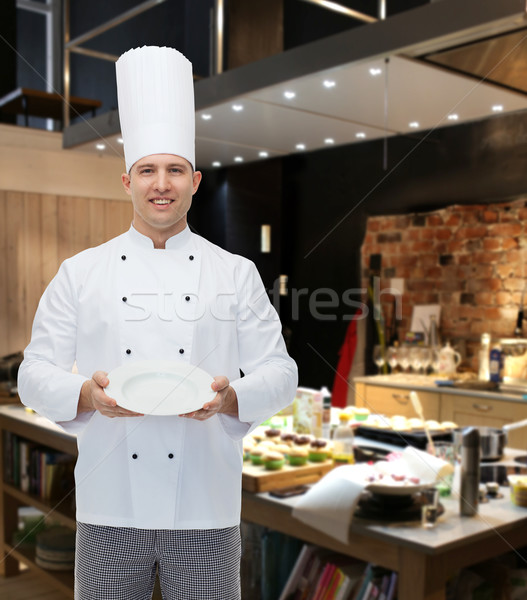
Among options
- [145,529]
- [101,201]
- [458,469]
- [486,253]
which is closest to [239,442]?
[145,529]

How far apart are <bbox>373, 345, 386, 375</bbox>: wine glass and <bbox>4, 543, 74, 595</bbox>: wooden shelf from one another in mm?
1964

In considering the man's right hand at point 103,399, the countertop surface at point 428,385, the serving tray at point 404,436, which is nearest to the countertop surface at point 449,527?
the serving tray at point 404,436

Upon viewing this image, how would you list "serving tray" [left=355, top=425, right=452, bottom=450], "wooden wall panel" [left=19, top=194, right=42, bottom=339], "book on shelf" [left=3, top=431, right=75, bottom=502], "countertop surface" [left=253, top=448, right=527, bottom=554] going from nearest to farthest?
"countertop surface" [left=253, top=448, right=527, bottom=554] < "serving tray" [left=355, top=425, right=452, bottom=450] < "wooden wall panel" [left=19, top=194, right=42, bottom=339] < "book on shelf" [left=3, top=431, right=75, bottom=502]

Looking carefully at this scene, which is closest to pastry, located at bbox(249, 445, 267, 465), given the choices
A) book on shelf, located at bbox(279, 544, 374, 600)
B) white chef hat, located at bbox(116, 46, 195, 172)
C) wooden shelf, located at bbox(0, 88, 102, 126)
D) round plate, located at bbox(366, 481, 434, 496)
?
book on shelf, located at bbox(279, 544, 374, 600)

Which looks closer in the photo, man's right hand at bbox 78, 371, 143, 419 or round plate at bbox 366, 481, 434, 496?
man's right hand at bbox 78, 371, 143, 419

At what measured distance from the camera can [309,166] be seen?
442 cm

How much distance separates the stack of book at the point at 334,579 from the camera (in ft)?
5.65

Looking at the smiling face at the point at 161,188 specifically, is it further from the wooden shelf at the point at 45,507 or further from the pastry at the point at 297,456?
the wooden shelf at the point at 45,507

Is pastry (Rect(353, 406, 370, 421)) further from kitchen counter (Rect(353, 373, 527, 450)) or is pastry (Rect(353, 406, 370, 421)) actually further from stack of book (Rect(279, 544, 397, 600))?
stack of book (Rect(279, 544, 397, 600))

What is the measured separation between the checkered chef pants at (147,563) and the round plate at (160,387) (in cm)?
21

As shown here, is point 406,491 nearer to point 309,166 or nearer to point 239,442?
point 239,442

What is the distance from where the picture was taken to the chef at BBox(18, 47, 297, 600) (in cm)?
94

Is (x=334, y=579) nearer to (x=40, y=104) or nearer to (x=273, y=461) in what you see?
(x=273, y=461)

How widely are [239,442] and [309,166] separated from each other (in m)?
3.56
